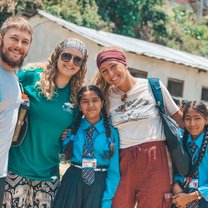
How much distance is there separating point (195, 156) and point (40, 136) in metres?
1.38

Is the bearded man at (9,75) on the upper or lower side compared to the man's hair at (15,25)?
lower

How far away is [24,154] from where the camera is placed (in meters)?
3.76

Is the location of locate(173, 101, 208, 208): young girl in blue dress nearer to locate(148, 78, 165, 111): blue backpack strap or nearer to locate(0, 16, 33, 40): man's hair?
locate(148, 78, 165, 111): blue backpack strap

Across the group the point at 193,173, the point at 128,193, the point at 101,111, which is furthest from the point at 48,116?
the point at 193,173

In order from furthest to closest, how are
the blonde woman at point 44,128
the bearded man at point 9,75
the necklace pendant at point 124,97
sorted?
the necklace pendant at point 124,97, the blonde woman at point 44,128, the bearded man at point 9,75

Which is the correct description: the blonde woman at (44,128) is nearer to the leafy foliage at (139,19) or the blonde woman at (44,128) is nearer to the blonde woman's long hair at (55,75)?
the blonde woman's long hair at (55,75)

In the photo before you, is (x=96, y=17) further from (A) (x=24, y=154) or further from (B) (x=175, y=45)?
(A) (x=24, y=154)

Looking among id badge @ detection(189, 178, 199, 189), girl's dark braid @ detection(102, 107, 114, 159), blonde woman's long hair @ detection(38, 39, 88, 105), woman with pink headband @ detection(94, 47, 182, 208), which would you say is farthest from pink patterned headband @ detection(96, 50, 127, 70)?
id badge @ detection(189, 178, 199, 189)

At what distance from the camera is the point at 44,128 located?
3754 millimetres

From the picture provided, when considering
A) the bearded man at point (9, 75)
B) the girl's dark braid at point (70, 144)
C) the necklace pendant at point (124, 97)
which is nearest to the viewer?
the bearded man at point (9, 75)

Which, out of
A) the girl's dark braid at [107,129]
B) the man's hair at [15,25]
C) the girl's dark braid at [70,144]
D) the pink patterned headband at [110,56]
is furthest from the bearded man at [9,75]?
the girl's dark braid at [107,129]

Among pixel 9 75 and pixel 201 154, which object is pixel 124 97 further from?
pixel 9 75

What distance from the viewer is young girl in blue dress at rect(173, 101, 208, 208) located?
151 inches

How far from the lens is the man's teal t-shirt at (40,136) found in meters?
3.75
